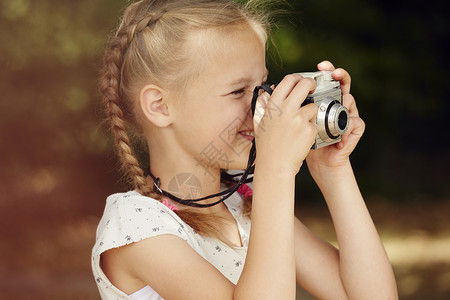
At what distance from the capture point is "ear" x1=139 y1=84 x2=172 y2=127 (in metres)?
1.23

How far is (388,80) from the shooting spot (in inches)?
145

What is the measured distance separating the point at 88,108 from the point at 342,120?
7.73ft

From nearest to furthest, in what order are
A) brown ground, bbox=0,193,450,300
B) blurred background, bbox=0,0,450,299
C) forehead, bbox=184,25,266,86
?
forehead, bbox=184,25,266,86 < brown ground, bbox=0,193,450,300 < blurred background, bbox=0,0,450,299

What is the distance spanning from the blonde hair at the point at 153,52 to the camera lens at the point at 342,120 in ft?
0.88

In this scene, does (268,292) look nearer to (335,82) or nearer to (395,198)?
(335,82)

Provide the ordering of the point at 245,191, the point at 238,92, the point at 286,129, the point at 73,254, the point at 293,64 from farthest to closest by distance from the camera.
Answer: the point at 293,64 < the point at 73,254 < the point at 245,191 < the point at 238,92 < the point at 286,129

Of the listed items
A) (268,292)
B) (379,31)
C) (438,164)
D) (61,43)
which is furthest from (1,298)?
(438,164)

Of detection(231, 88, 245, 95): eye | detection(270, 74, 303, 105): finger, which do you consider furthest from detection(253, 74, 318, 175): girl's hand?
detection(231, 88, 245, 95): eye

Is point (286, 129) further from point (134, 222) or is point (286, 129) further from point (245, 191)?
point (245, 191)

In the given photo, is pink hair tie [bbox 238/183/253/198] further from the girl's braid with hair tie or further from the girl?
the girl's braid with hair tie

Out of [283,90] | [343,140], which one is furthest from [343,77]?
[283,90]

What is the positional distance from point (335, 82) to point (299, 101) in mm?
178

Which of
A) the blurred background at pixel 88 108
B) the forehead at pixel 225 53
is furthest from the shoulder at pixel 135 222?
the blurred background at pixel 88 108

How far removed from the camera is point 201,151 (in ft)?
4.00
